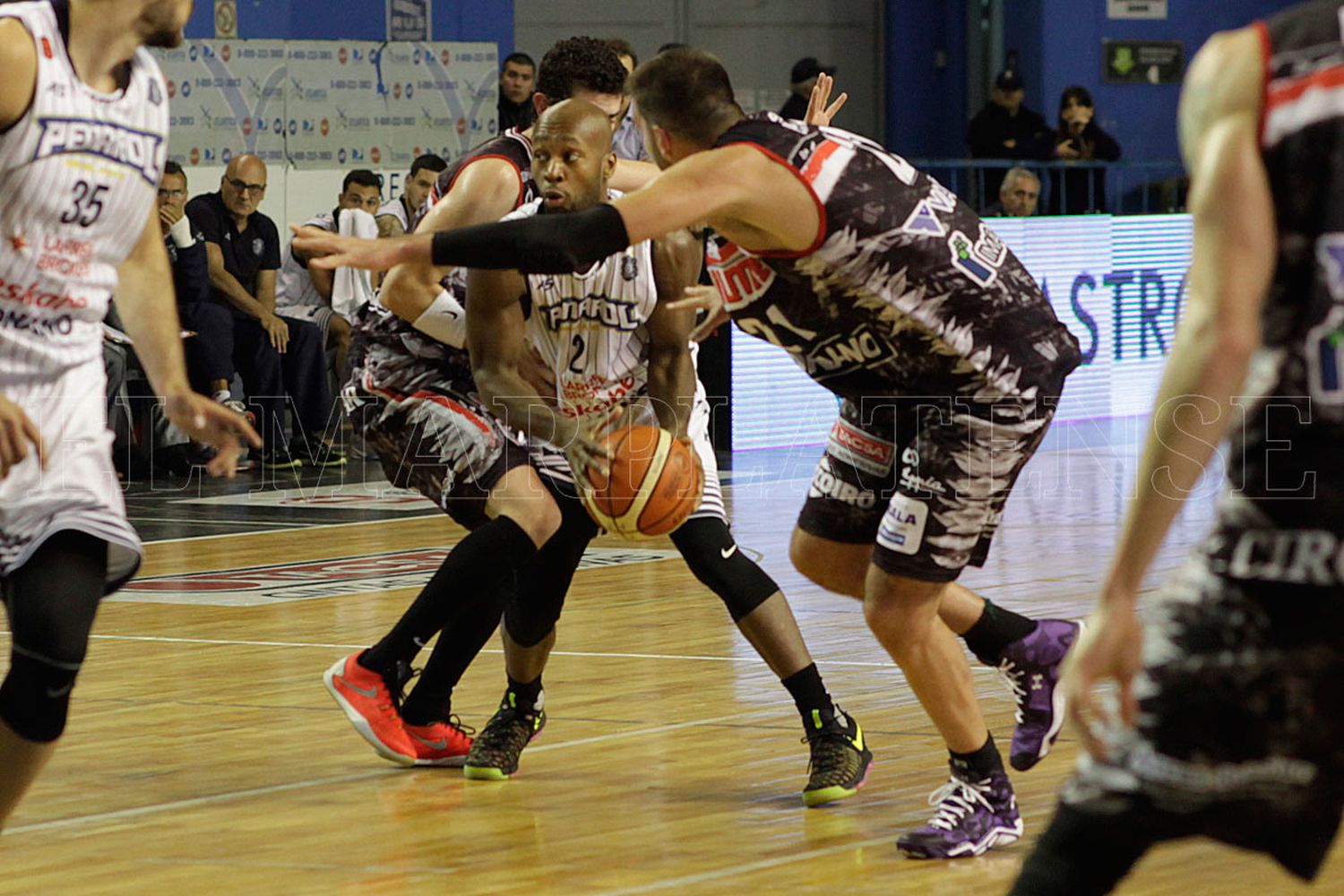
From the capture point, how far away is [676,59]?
14.5 ft

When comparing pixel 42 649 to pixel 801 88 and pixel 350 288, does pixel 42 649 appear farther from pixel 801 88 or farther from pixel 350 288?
pixel 801 88

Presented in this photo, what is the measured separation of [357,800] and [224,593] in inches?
149

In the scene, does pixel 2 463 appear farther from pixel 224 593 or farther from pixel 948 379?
pixel 224 593

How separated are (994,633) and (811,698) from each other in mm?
480

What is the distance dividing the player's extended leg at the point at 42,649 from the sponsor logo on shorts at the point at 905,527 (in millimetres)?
Answer: 1633

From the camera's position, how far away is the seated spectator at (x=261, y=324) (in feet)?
43.3

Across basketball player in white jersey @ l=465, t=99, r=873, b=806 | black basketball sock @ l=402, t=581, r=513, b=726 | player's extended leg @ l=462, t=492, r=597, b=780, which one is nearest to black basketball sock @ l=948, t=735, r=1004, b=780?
basketball player in white jersey @ l=465, t=99, r=873, b=806

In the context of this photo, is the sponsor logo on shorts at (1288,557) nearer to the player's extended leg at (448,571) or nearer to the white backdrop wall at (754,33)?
the player's extended leg at (448,571)

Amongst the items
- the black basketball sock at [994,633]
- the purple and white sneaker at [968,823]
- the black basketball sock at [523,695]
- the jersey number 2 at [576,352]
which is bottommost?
the purple and white sneaker at [968,823]

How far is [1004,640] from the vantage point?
16.1 ft

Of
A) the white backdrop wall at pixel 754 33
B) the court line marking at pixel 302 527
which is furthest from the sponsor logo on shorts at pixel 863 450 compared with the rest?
the white backdrop wall at pixel 754 33

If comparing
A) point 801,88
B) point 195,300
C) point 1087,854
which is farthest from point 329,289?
point 1087,854

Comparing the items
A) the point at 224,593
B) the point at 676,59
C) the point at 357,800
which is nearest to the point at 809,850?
the point at 357,800

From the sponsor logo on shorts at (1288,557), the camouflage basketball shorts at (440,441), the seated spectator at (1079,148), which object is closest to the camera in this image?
the sponsor logo on shorts at (1288,557)
